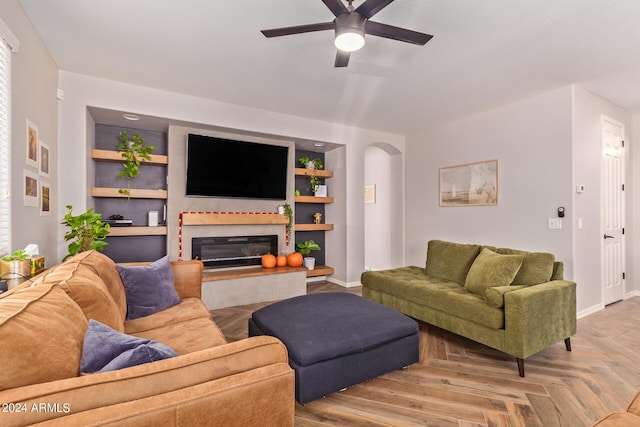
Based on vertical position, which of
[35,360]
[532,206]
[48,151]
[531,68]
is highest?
[531,68]

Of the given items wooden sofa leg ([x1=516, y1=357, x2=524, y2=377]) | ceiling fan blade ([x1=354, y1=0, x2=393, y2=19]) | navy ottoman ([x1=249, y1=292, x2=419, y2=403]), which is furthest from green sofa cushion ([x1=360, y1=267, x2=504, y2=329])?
ceiling fan blade ([x1=354, y1=0, x2=393, y2=19])

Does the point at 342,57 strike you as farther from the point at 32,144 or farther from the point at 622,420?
the point at 32,144

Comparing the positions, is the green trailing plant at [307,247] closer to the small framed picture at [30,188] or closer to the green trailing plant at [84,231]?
the green trailing plant at [84,231]

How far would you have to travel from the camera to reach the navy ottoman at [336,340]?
190 centimetres

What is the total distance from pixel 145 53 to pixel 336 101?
2.09 metres

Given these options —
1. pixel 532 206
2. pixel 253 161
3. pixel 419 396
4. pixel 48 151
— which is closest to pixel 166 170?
pixel 253 161

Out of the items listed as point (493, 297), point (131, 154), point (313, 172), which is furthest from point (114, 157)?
point (493, 297)

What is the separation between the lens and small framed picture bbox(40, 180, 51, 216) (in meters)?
2.62

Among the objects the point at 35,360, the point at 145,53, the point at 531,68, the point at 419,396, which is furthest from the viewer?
the point at 531,68

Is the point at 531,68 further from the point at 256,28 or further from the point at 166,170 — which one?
the point at 166,170

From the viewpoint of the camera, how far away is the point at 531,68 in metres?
2.96

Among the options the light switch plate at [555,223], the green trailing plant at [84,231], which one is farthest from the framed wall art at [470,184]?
the green trailing plant at [84,231]

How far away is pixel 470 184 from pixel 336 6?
338cm

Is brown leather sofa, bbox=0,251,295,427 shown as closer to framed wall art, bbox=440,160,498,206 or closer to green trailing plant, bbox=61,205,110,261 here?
green trailing plant, bbox=61,205,110,261
